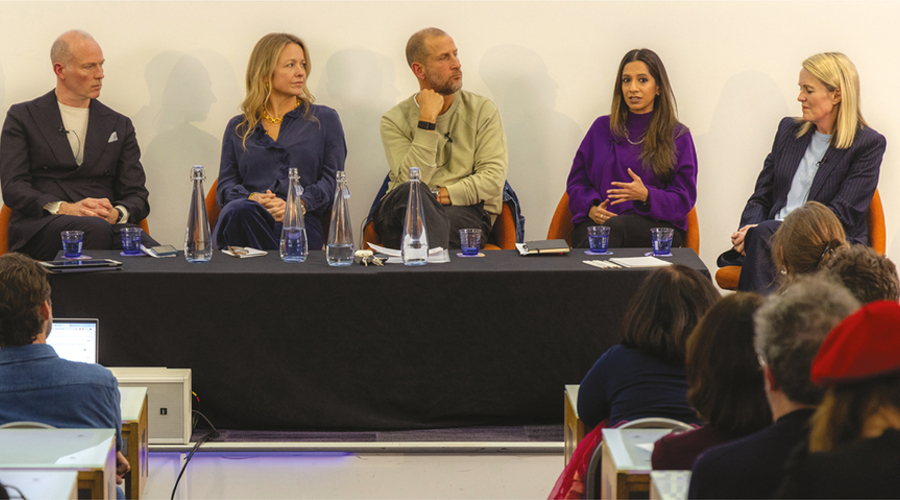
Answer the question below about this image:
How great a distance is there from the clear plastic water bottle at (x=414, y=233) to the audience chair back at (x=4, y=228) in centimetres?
216

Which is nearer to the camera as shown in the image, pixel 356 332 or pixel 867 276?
pixel 867 276

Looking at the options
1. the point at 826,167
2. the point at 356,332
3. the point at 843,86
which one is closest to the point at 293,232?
the point at 356,332

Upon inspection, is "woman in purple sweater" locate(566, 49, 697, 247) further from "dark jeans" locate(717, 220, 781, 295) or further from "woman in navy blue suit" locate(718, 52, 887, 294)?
"dark jeans" locate(717, 220, 781, 295)

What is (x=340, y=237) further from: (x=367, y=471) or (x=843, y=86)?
Result: (x=843, y=86)

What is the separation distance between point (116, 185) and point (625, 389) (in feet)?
10.3

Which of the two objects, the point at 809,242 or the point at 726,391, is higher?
the point at 809,242

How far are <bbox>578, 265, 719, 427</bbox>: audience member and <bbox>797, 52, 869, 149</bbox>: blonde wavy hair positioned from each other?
7.32 ft

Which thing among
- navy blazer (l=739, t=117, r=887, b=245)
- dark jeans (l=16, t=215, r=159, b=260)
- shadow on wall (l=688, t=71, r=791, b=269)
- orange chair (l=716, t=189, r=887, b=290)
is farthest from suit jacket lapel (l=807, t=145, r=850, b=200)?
dark jeans (l=16, t=215, r=159, b=260)

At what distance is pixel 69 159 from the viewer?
381cm

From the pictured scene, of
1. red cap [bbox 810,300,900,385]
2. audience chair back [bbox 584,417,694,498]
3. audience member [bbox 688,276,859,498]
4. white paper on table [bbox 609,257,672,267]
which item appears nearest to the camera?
red cap [bbox 810,300,900,385]

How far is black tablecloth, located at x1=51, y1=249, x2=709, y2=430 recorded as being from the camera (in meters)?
2.49

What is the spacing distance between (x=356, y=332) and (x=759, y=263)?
1.60 meters

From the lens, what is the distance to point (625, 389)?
5.36 feet

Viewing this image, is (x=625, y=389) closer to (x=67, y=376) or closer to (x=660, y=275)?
(x=660, y=275)
